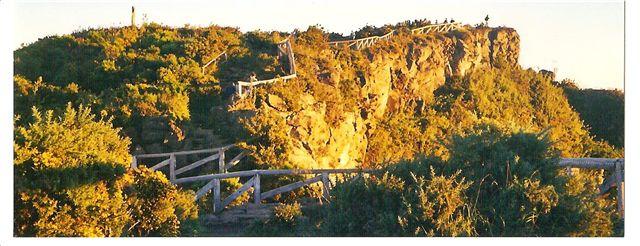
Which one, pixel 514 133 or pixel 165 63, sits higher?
pixel 165 63

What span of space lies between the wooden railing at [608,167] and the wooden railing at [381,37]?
65.3ft

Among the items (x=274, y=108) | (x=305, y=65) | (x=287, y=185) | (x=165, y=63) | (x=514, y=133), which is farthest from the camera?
(x=305, y=65)

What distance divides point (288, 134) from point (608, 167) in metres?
10.6

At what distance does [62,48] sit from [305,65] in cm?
878

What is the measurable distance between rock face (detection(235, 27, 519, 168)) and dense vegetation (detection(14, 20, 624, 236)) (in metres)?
0.17

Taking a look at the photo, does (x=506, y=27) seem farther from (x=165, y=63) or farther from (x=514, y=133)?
(x=514, y=133)

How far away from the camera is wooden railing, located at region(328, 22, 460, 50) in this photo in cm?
3422

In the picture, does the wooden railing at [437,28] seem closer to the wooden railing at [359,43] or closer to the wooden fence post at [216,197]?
the wooden railing at [359,43]

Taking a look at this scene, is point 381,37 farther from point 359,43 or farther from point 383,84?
point 383,84

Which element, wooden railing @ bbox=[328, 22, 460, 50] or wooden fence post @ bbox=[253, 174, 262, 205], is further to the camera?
wooden railing @ bbox=[328, 22, 460, 50]

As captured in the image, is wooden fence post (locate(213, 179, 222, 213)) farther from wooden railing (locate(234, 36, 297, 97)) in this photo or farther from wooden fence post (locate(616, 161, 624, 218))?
wooden fence post (locate(616, 161, 624, 218))

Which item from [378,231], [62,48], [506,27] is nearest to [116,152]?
[378,231]

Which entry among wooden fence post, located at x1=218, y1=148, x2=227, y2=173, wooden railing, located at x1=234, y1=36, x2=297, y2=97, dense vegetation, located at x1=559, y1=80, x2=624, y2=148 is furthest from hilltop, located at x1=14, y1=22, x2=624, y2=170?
dense vegetation, located at x1=559, y1=80, x2=624, y2=148

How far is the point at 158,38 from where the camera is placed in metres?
29.3
